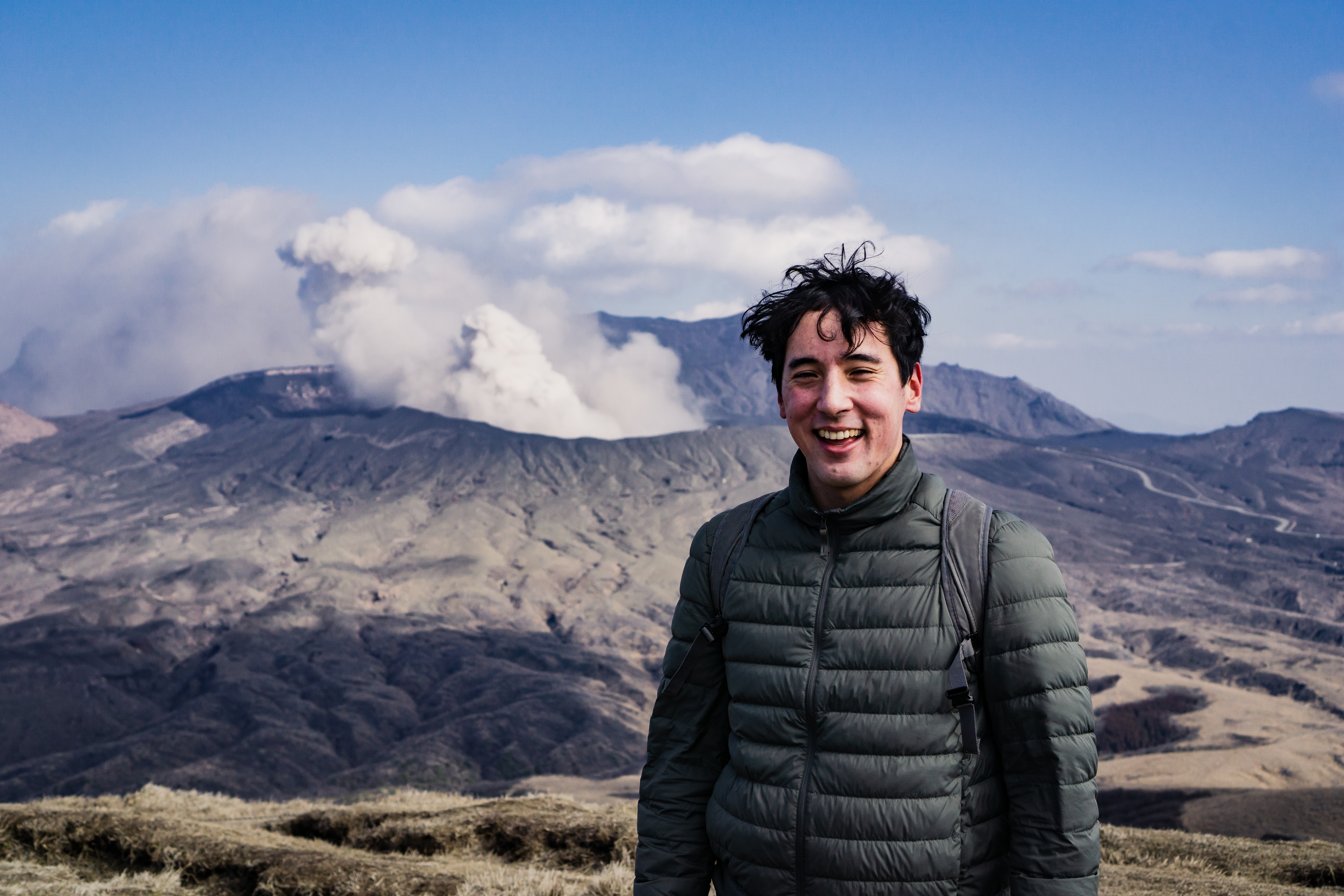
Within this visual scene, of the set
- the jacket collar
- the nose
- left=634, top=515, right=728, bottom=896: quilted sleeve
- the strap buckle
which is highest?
the nose

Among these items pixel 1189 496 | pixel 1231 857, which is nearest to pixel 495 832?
pixel 1231 857

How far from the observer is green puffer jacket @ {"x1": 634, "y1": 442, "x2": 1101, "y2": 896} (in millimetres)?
2488

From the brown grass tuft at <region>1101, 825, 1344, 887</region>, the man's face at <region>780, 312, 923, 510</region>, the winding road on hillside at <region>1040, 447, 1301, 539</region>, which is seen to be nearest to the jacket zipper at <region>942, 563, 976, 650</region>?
the man's face at <region>780, 312, 923, 510</region>

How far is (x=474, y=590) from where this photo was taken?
101 meters

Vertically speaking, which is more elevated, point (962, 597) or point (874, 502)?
point (874, 502)

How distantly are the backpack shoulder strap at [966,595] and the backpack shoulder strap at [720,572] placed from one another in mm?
548

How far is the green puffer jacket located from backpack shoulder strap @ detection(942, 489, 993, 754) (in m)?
0.03

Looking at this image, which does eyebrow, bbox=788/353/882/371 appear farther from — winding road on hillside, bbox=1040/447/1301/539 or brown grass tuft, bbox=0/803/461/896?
winding road on hillside, bbox=1040/447/1301/539

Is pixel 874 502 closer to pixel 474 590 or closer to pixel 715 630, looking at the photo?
pixel 715 630

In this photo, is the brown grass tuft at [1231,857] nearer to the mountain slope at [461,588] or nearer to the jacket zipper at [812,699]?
the jacket zipper at [812,699]

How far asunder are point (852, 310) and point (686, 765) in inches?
54.7

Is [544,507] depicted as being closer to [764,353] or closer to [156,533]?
[156,533]

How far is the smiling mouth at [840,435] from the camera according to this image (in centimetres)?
271

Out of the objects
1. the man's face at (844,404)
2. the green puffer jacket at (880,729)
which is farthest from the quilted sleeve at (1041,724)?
the man's face at (844,404)
